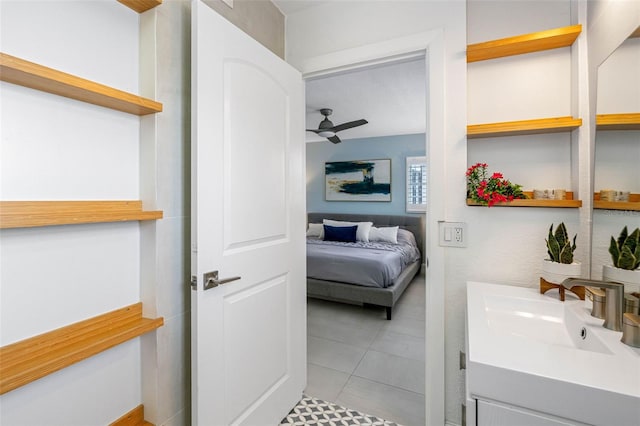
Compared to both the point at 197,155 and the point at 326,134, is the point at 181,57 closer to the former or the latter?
the point at 197,155

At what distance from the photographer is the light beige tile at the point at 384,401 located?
180cm

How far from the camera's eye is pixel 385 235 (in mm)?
4797

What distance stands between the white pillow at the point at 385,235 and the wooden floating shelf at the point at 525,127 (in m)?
3.33

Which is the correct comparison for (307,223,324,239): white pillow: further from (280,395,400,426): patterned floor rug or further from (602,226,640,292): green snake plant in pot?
(602,226,640,292): green snake plant in pot

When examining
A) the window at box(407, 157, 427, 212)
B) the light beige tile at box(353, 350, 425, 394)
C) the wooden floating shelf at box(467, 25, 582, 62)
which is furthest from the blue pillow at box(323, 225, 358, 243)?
the wooden floating shelf at box(467, 25, 582, 62)

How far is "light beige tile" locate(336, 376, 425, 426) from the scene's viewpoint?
1.80 metres

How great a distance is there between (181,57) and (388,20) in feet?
3.73

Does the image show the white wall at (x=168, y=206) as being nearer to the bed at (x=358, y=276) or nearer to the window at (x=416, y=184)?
the bed at (x=358, y=276)

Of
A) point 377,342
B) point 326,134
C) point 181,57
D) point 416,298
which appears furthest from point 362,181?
point 181,57

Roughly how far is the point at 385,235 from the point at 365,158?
1.68 meters

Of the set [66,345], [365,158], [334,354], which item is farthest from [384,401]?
[365,158]

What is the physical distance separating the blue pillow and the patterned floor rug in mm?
3147

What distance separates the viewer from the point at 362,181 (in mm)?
5707

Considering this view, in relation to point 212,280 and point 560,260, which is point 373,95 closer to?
point 560,260
